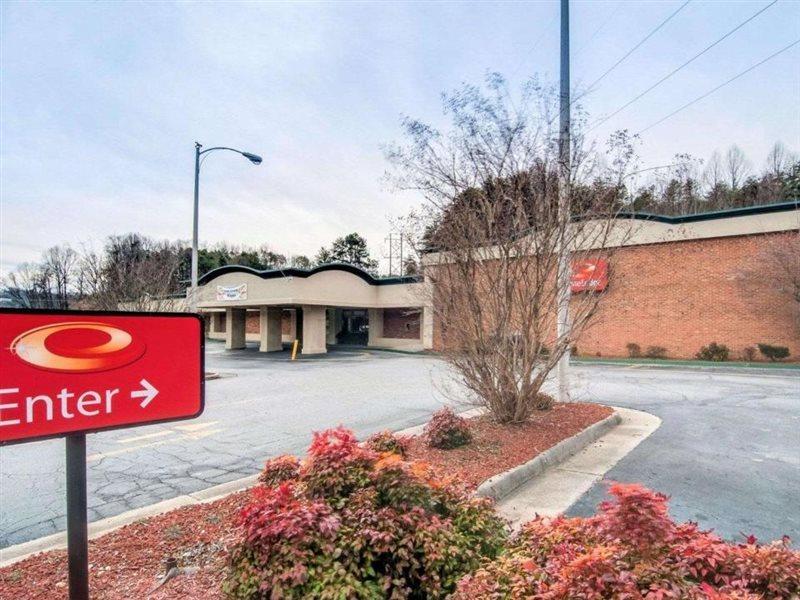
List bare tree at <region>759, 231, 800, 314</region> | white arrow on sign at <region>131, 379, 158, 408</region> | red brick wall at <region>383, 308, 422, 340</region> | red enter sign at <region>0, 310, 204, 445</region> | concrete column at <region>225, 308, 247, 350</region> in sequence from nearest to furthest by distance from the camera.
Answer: red enter sign at <region>0, 310, 204, 445</region>, white arrow on sign at <region>131, 379, 158, 408</region>, bare tree at <region>759, 231, 800, 314</region>, red brick wall at <region>383, 308, 422, 340</region>, concrete column at <region>225, 308, 247, 350</region>

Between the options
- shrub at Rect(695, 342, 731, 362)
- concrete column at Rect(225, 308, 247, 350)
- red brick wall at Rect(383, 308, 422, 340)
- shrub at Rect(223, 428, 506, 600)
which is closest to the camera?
shrub at Rect(223, 428, 506, 600)

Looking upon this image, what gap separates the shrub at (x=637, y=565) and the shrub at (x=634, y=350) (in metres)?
22.4

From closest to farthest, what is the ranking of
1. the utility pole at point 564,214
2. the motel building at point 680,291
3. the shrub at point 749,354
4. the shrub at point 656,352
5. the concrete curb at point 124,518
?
the concrete curb at point 124,518 → the utility pole at point 564,214 → the motel building at point 680,291 → the shrub at point 749,354 → the shrub at point 656,352

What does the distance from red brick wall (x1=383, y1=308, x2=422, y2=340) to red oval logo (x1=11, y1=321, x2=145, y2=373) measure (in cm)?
2788

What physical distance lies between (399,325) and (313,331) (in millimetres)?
6518

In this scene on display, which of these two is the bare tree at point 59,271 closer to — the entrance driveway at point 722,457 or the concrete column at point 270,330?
the concrete column at point 270,330

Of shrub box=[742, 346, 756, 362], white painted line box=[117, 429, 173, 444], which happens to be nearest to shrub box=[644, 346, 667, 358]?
shrub box=[742, 346, 756, 362]

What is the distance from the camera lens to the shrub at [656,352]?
21797mm

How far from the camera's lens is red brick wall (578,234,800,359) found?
1942 centimetres

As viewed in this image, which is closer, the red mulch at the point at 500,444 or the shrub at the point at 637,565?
the shrub at the point at 637,565

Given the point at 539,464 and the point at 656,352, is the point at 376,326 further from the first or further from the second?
the point at 539,464

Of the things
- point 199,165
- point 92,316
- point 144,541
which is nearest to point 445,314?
point 144,541

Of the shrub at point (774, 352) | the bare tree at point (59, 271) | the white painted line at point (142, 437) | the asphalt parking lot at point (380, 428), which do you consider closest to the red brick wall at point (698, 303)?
the shrub at point (774, 352)

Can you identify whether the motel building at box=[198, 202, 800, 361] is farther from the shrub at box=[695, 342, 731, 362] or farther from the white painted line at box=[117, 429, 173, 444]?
the white painted line at box=[117, 429, 173, 444]
